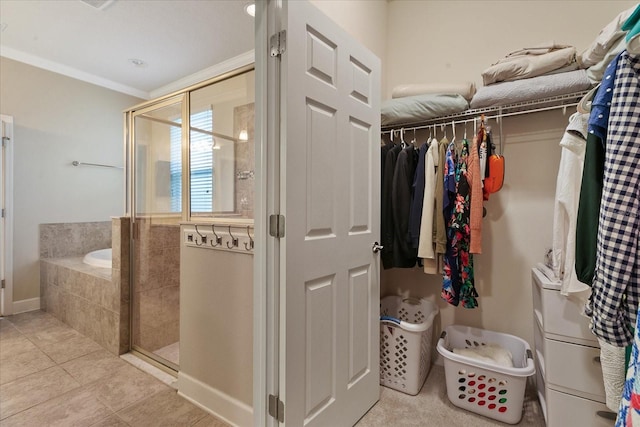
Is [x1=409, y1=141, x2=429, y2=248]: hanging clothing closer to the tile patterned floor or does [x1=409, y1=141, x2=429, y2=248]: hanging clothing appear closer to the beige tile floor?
the beige tile floor

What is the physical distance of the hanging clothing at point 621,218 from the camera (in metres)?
0.79

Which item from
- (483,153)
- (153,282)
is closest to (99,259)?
(153,282)

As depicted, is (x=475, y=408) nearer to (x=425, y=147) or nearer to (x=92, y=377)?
(x=425, y=147)

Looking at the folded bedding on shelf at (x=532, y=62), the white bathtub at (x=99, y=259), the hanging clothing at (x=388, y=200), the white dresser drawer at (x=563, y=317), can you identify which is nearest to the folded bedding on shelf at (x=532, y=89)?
the folded bedding on shelf at (x=532, y=62)

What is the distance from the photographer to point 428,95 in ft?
6.26

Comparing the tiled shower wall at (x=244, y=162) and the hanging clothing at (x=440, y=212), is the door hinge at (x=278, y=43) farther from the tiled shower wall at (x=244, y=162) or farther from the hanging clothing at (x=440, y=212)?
the hanging clothing at (x=440, y=212)

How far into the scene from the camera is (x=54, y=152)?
336 cm

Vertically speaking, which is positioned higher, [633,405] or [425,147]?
[425,147]

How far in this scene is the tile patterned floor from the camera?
1628 millimetres

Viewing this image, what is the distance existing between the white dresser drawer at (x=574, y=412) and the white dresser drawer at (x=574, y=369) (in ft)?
0.10

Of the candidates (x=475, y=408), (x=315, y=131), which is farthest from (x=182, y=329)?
(x=475, y=408)

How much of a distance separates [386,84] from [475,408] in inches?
90.0

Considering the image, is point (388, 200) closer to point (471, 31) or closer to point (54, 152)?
point (471, 31)

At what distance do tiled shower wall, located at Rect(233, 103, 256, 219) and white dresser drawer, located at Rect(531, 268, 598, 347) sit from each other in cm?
156
